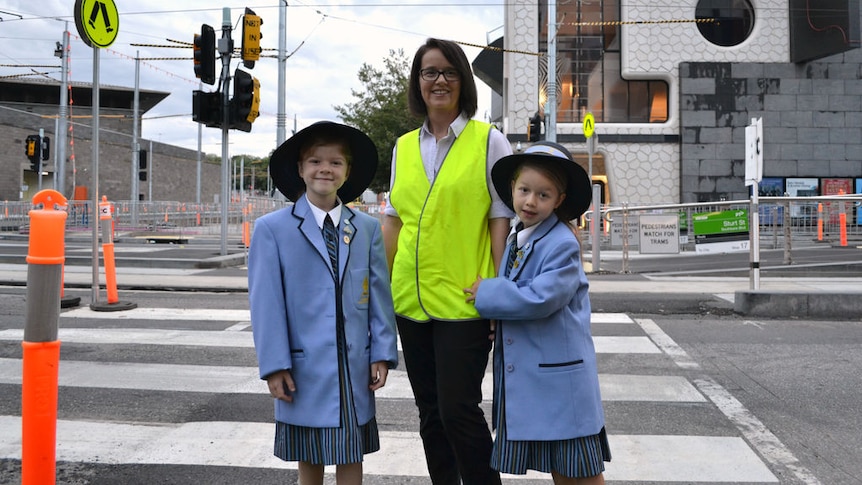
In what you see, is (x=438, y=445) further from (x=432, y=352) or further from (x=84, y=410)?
(x=84, y=410)

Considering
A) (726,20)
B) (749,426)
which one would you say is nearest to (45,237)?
(749,426)

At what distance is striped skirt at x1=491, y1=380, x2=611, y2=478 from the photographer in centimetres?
229

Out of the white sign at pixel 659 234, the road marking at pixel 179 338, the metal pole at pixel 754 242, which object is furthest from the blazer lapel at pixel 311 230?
the white sign at pixel 659 234

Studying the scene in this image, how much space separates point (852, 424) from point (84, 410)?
4628 millimetres

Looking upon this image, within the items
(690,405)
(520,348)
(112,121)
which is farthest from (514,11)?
(112,121)

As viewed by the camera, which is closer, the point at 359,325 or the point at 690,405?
the point at 359,325

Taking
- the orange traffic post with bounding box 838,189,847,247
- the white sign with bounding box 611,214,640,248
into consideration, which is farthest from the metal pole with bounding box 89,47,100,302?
the orange traffic post with bounding box 838,189,847,247

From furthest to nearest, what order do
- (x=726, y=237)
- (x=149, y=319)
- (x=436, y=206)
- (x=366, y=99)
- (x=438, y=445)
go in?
(x=366, y=99) → (x=726, y=237) → (x=149, y=319) → (x=438, y=445) → (x=436, y=206)

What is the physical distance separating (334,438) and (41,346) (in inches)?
42.3

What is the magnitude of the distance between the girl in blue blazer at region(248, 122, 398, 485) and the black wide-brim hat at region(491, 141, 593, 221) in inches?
19.4

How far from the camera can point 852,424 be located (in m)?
3.96

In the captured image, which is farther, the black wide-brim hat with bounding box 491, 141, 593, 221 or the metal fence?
the metal fence

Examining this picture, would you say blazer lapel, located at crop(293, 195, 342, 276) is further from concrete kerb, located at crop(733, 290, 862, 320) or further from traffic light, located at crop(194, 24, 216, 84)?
traffic light, located at crop(194, 24, 216, 84)

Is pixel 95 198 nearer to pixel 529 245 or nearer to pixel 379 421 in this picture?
pixel 379 421
